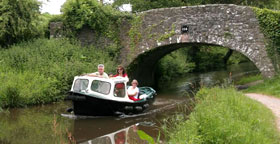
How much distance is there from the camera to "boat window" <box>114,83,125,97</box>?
1053 cm

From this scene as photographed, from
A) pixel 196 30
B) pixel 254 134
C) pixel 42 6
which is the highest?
pixel 42 6

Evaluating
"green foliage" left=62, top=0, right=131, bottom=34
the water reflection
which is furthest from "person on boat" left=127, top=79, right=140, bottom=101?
"green foliage" left=62, top=0, right=131, bottom=34

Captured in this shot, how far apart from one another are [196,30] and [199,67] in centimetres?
1418

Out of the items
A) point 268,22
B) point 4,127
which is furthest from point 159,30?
point 4,127

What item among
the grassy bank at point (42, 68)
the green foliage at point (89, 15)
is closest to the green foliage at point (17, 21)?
the grassy bank at point (42, 68)

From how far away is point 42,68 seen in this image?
42.3 feet

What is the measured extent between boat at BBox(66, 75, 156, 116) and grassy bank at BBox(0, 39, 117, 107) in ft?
6.82

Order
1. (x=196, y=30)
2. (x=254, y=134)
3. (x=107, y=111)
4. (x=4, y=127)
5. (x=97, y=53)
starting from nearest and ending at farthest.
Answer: (x=254, y=134), (x=4, y=127), (x=107, y=111), (x=196, y=30), (x=97, y=53)

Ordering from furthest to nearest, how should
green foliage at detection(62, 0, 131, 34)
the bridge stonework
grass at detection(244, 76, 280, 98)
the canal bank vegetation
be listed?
the canal bank vegetation
green foliage at detection(62, 0, 131, 34)
the bridge stonework
grass at detection(244, 76, 280, 98)

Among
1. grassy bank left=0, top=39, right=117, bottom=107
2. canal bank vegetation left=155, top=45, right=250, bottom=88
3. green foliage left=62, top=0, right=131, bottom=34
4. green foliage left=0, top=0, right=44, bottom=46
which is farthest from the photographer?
canal bank vegetation left=155, top=45, right=250, bottom=88

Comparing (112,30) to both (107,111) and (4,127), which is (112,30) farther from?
(4,127)

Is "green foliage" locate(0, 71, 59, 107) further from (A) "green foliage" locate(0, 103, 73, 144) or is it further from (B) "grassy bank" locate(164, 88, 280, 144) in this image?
(B) "grassy bank" locate(164, 88, 280, 144)

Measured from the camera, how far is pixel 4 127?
8617mm

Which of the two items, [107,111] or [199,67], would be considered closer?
A: [107,111]
